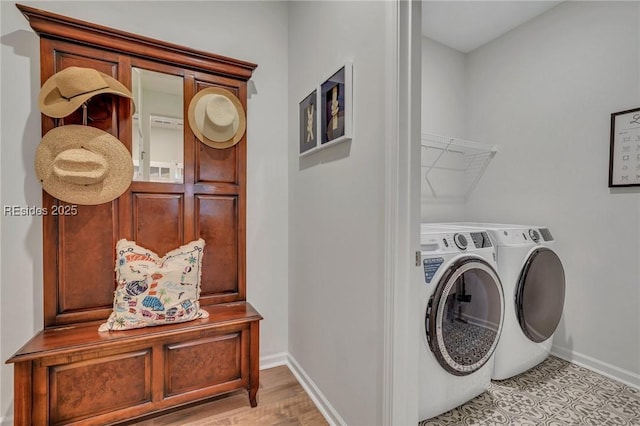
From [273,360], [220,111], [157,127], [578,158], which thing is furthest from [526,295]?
[157,127]

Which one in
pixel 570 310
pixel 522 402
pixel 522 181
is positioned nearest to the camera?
pixel 522 402

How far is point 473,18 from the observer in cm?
239

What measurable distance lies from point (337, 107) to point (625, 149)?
6.64 feet

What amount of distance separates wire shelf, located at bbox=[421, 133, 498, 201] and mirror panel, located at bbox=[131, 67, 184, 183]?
1941 millimetres

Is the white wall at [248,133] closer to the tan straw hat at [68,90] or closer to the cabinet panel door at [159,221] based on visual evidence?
the tan straw hat at [68,90]

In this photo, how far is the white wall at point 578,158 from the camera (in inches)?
75.1

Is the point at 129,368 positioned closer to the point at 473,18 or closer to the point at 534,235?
the point at 534,235

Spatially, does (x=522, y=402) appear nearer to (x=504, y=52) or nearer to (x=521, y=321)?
(x=521, y=321)

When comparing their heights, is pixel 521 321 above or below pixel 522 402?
above

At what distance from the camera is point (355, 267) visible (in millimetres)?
1380

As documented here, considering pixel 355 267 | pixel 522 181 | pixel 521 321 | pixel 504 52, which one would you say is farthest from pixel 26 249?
pixel 504 52

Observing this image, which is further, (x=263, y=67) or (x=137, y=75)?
(x=263, y=67)

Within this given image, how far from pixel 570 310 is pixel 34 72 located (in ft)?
12.7

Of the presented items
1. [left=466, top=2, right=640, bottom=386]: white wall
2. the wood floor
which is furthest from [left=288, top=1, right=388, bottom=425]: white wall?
[left=466, top=2, right=640, bottom=386]: white wall
